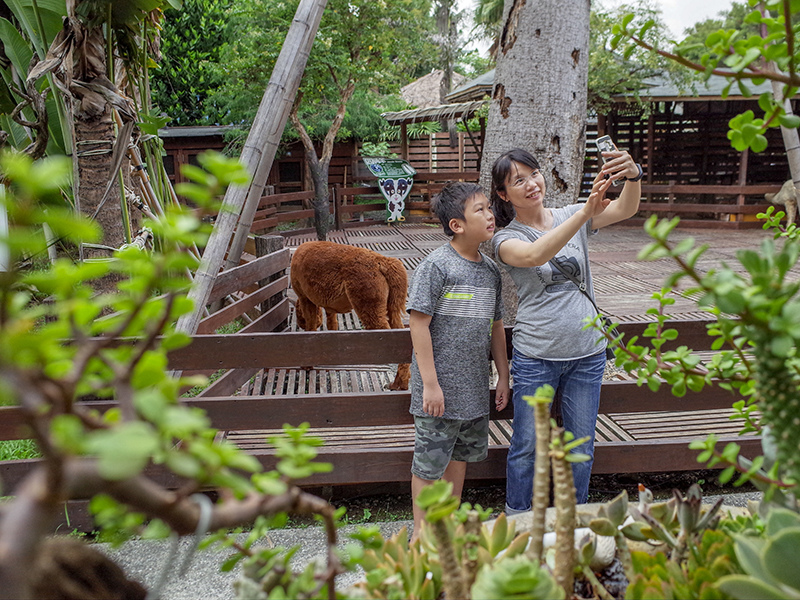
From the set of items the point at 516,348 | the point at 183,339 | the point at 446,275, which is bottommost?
the point at 516,348

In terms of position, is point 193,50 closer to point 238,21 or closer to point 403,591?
point 238,21

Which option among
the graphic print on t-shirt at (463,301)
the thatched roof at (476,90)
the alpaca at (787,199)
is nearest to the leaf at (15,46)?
the graphic print on t-shirt at (463,301)

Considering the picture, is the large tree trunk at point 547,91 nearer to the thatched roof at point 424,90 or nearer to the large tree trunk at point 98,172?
the large tree trunk at point 98,172

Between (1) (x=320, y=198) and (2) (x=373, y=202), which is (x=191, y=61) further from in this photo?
(1) (x=320, y=198)

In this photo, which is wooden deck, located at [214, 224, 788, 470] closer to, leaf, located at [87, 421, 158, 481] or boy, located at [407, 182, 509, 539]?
boy, located at [407, 182, 509, 539]

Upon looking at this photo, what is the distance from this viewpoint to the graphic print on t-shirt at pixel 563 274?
2492mm

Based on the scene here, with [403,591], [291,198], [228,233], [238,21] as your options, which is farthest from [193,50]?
[403,591]

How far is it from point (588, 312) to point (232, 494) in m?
2.03

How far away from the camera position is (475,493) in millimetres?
3488

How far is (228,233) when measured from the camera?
3.20m

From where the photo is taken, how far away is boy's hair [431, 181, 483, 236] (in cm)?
248

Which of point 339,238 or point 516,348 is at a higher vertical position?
point 516,348

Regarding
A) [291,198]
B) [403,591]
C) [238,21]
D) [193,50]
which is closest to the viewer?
[403,591]

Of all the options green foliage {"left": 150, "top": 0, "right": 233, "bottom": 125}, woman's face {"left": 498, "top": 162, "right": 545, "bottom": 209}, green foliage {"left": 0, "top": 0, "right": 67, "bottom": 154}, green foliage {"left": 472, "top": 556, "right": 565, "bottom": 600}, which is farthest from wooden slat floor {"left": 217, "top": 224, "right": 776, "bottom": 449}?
green foliage {"left": 150, "top": 0, "right": 233, "bottom": 125}
